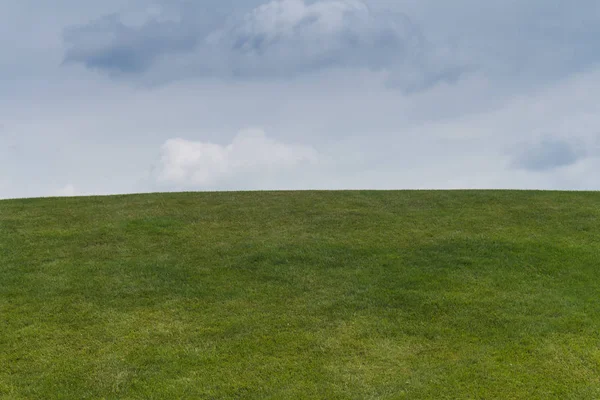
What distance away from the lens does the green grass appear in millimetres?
9180

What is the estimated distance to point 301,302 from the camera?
11742 millimetres

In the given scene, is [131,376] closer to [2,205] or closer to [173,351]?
[173,351]

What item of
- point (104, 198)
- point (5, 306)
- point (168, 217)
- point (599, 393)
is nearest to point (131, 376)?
point (5, 306)

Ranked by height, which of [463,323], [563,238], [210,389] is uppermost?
[563,238]

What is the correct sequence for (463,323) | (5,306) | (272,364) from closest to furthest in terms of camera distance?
(272,364)
(463,323)
(5,306)

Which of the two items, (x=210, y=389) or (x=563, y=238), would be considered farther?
(x=563, y=238)

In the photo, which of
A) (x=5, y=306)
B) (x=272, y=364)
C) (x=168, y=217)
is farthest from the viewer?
(x=168, y=217)

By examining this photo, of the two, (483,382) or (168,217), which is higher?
(168,217)

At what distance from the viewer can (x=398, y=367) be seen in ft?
31.1

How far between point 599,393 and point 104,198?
16532mm

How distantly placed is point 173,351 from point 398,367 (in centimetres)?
395

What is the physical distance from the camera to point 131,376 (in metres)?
9.26

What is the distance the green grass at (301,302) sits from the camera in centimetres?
918

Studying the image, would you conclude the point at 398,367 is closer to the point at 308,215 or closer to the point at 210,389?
the point at 210,389
